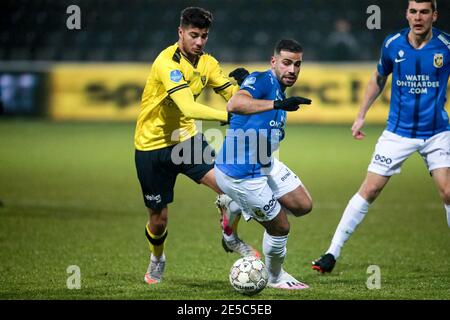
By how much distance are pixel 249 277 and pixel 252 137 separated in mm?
1000

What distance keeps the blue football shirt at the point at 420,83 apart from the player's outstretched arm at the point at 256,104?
155 cm

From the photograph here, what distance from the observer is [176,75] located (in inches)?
262

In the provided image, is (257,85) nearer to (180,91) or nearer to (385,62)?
(180,91)

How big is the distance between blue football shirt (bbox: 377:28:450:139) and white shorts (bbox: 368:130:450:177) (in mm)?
53

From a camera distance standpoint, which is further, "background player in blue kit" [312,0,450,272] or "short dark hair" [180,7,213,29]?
"background player in blue kit" [312,0,450,272]

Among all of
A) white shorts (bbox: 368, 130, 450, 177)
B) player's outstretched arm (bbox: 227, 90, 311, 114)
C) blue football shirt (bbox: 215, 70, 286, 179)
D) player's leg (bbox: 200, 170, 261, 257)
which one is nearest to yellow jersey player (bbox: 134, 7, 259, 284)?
player's leg (bbox: 200, 170, 261, 257)

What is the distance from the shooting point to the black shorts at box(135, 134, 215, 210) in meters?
7.04

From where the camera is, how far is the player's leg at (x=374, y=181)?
7133 millimetres

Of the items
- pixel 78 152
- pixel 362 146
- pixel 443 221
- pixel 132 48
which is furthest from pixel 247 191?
pixel 132 48

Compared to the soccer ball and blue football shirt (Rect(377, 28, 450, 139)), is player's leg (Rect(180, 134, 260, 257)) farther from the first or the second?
blue football shirt (Rect(377, 28, 450, 139))

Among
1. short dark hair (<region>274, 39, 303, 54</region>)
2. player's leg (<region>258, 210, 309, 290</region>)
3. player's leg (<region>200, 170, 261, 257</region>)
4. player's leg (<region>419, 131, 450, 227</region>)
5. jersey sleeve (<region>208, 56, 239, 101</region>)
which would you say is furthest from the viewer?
player's leg (<region>200, 170, 261, 257</region>)

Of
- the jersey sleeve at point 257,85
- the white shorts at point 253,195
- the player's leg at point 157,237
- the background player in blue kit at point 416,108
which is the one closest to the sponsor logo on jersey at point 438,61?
the background player in blue kit at point 416,108

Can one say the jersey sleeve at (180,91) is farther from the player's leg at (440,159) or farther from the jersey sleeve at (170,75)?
the player's leg at (440,159)

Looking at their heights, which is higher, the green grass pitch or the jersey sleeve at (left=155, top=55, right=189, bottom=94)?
the jersey sleeve at (left=155, top=55, right=189, bottom=94)
